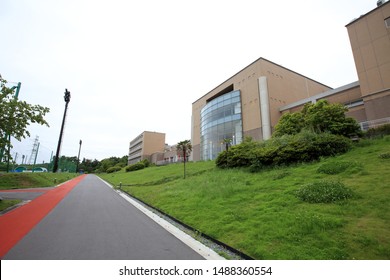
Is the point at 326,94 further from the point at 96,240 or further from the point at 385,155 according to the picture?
the point at 96,240

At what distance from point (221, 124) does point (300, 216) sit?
32.7 meters

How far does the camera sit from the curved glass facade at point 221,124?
36.3m

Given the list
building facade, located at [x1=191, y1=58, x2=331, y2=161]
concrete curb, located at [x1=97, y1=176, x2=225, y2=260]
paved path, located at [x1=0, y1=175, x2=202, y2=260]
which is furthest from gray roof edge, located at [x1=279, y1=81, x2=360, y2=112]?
paved path, located at [x1=0, y1=175, x2=202, y2=260]

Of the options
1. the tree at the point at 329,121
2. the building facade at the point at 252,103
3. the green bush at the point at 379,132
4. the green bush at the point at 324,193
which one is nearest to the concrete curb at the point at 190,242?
the green bush at the point at 324,193

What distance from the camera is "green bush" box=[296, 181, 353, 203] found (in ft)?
23.2

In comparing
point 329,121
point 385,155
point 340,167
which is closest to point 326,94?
point 329,121

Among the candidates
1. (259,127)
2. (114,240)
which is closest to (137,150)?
(259,127)

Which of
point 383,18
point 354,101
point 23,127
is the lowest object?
point 23,127

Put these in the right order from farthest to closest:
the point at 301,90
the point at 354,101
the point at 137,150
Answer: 1. the point at 137,150
2. the point at 301,90
3. the point at 354,101

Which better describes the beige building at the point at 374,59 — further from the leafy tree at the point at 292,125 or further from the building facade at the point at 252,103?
the building facade at the point at 252,103

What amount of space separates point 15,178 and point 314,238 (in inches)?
1101

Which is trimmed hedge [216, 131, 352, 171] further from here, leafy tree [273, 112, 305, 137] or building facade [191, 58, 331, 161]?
building facade [191, 58, 331, 161]

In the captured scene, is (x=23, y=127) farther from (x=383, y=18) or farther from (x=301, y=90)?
(x=301, y=90)
